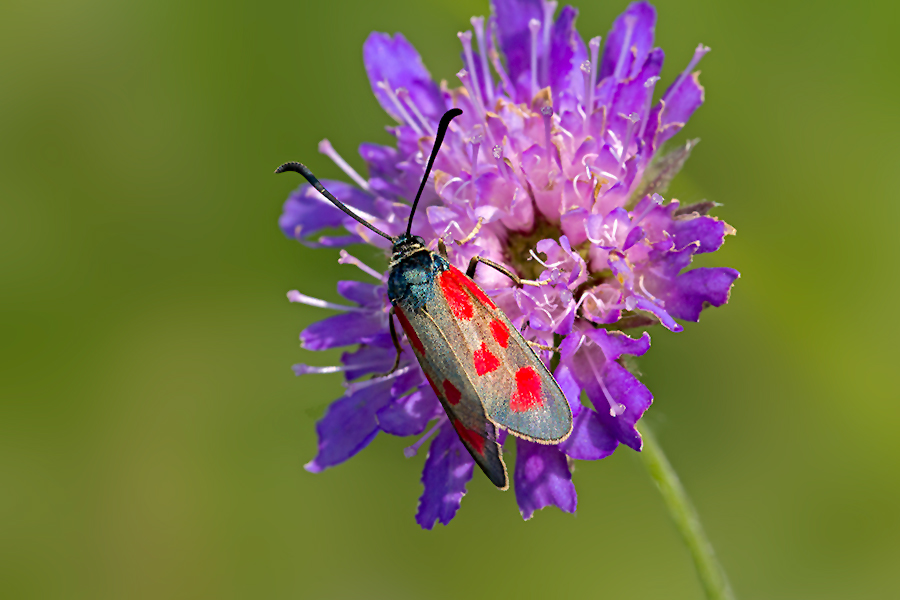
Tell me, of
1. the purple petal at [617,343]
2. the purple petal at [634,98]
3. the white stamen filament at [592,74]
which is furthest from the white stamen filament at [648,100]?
the purple petal at [617,343]

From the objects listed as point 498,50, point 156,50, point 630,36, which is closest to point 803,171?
point 630,36

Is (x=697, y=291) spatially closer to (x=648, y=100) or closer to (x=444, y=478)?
(x=648, y=100)

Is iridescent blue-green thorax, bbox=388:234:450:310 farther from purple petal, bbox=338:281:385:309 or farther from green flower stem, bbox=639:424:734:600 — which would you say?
green flower stem, bbox=639:424:734:600

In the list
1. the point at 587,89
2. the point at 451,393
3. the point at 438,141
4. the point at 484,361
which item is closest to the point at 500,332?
the point at 484,361

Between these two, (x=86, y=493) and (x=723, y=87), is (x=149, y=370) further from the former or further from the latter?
(x=723, y=87)

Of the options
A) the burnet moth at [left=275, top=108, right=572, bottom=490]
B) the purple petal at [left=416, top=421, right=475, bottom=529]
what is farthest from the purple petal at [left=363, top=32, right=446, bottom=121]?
the purple petal at [left=416, top=421, right=475, bottom=529]

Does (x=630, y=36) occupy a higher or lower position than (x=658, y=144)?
higher
